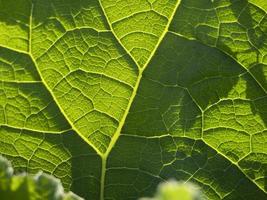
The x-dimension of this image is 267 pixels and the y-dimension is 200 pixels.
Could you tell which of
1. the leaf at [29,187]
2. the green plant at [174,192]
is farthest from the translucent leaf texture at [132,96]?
the green plant at [174,192]

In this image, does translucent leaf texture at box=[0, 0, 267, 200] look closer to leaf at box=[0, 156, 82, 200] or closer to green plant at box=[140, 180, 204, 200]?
leaf at box=[0, 156, 82, 200]

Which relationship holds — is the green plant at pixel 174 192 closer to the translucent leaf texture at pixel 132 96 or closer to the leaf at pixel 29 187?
the leaf at pixel 29 187

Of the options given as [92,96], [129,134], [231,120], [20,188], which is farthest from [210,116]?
[20,188]

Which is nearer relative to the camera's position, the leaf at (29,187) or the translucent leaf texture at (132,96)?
the leaf at (29,187)

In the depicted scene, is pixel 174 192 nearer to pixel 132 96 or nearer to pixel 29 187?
pixel 29 187

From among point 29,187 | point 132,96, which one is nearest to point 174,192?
point 29,187

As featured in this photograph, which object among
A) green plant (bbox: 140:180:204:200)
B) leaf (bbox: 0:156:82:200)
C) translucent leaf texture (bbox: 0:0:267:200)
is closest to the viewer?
green plant (bbox: 140:180:204:200)

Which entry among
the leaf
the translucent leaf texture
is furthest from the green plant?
the translucent leaf texture
